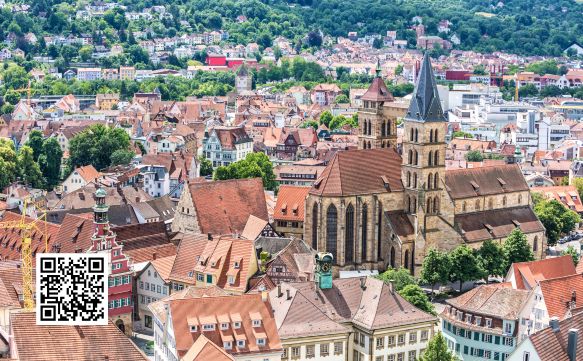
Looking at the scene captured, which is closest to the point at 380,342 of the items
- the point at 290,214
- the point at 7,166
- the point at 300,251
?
the point at 300,251

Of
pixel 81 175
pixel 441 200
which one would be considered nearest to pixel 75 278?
pixel 441 200

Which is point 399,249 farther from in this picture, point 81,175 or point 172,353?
point 81,175

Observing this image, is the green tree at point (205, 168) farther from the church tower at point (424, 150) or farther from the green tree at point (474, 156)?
the church tower at point (424, 150)

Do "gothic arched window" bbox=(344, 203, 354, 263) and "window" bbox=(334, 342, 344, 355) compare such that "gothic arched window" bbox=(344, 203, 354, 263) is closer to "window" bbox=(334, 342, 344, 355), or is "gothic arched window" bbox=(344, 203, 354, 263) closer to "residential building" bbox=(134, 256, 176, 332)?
"residential building" bbox=(134, 256, 176, 332)

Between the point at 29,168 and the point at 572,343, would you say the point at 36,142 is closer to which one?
the point at 29,168

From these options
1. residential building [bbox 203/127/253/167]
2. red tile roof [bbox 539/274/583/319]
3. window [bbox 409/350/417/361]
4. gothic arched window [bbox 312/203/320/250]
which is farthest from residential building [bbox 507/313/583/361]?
residential building [bbox 203/127/253/167]

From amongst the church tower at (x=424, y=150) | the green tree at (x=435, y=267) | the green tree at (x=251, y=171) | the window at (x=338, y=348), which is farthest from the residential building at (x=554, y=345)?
the green tree at (x=251, y=171)

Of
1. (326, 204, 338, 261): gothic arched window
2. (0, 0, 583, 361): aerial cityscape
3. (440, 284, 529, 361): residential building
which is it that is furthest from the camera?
(326, 204, 338, 261): gothic arched window
